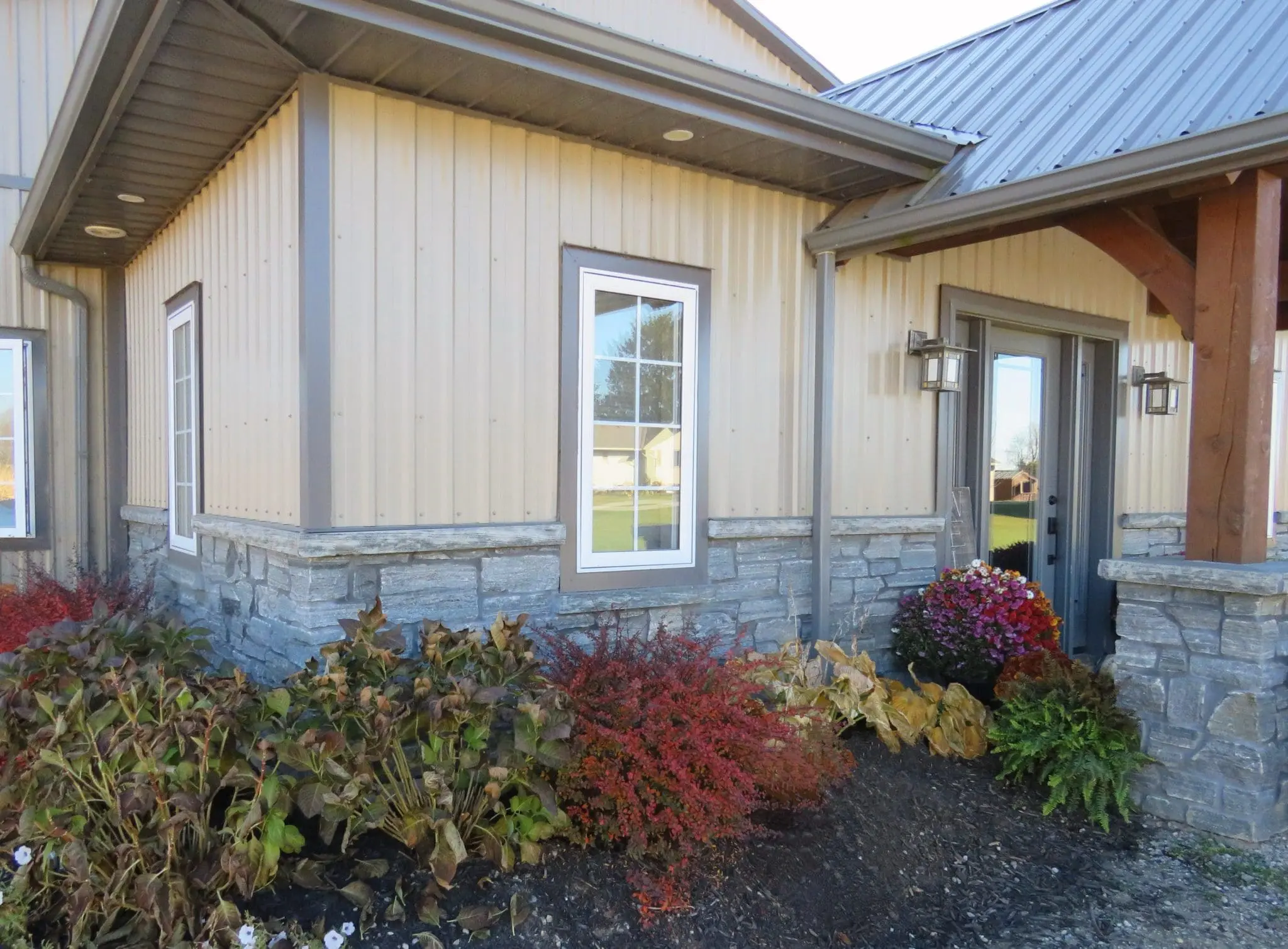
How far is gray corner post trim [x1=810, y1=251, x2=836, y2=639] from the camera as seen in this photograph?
4629mm

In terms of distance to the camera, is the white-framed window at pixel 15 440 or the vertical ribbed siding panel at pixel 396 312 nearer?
the vertical ribbed siding panel at pixel 396 312

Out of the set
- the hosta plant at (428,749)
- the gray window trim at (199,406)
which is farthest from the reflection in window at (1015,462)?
Result: the gray window trim at (199,406)

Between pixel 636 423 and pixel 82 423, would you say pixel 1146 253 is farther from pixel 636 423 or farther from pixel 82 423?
pixel 82 423

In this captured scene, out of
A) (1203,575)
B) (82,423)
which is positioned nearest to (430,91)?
(1203,575)

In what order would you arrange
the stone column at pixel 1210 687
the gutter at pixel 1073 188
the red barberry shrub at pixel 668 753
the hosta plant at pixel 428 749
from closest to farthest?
1. the hosta plant at pixel 428 749
2. the red barberry shrub at pixel 668 753
3. the gutter at pixel 1073 188
4. the stone column at pixel 1210 687

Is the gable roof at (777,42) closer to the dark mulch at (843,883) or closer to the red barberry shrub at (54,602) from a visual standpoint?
the red barberry shrub at (54,602)

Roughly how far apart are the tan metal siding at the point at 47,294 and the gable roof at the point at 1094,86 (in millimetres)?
5477

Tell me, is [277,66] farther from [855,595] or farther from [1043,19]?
[1043,19]

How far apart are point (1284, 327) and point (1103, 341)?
190cm

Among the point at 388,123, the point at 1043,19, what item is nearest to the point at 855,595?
the point at 388,123

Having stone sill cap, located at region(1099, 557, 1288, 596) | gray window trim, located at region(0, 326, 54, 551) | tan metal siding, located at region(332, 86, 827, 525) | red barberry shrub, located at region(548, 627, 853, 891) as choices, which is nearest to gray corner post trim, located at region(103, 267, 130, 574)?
gray window trim, located at region(0, 326, 54, 551)

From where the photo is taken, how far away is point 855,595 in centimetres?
489

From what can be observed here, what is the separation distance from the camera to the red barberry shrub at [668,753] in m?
2.68

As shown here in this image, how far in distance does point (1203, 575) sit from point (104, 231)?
5.97 m
